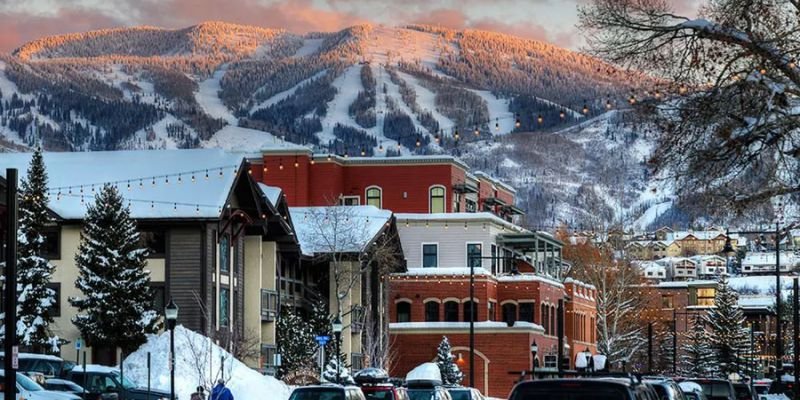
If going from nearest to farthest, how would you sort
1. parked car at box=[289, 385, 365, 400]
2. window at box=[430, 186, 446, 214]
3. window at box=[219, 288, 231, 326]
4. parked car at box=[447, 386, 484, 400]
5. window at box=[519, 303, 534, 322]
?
1. parked car at box=[289, 385, 365, 400]
2. parked car at box=[447, 386, 484, 400]
3. window at box=[219, 288, 231, 326]
4. window at box=[519, 303, 534, 322]
5. window at box=[430, 186, 446, 214]

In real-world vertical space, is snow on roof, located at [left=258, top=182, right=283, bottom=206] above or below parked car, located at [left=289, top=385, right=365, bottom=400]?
above

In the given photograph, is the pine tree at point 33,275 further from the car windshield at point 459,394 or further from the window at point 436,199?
the window at point 436,199

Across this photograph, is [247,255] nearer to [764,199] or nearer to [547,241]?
[547,241]

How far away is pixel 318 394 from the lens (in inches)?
1344

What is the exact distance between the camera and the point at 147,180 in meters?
69.6

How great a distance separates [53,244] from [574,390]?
4996 cm

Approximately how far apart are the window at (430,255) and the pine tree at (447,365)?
8563mm

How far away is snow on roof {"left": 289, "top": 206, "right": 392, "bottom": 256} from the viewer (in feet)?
278

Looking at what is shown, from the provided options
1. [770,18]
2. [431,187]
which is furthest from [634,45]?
[431,187]

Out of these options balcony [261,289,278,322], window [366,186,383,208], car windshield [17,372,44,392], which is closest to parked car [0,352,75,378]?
car windshield [17,372,44,392]

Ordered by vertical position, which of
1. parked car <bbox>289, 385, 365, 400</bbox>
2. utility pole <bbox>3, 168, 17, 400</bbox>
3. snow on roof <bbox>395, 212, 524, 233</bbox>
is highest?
snow on roof <bbox>395, 212, 524, 233</bbox>

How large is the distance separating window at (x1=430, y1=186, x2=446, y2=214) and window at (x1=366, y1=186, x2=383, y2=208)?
324cm

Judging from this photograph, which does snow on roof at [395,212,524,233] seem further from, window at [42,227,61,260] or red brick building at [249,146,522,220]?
window at [42,227,61,260]

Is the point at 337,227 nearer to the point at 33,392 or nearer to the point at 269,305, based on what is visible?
the point at 269,305
